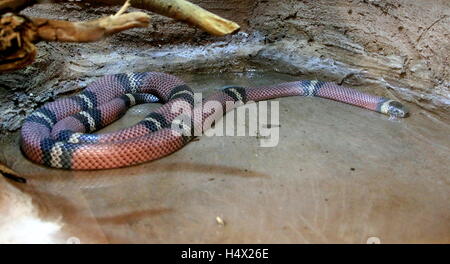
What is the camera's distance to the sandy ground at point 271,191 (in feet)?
9.04

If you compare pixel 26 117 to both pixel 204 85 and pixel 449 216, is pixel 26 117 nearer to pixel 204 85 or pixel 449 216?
pixel 204 85

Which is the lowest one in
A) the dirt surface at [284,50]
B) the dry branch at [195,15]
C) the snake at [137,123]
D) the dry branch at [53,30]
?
the snake at [137,123]

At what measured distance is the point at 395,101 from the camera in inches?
193

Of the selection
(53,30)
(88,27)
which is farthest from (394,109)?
(53,30)

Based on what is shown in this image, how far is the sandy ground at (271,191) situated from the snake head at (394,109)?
35 centimetres

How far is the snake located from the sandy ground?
5.0 inches

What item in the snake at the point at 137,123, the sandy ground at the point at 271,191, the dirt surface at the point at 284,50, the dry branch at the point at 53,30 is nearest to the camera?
the dry branch at the point at 53,30

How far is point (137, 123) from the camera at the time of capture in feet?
13.9

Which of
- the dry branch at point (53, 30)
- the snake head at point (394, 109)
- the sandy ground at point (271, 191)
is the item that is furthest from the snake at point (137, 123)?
the dry branch at point (53, 30)

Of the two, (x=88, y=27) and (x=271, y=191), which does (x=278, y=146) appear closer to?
(x=271, y=191)

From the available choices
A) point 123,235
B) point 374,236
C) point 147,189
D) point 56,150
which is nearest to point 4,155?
point 56,150

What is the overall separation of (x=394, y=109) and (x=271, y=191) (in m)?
2.43

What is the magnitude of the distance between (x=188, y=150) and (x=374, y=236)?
76.0 inches

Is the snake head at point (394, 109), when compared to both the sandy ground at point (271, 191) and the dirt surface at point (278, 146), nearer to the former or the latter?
the dirt surface at point (278, 146)
